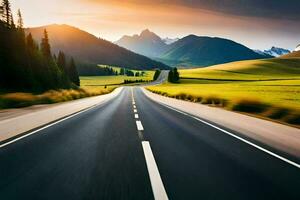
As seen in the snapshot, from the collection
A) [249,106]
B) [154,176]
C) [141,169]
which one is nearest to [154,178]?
[154,176]

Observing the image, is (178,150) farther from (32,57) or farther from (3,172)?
(32,57)

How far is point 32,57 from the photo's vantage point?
236 feet

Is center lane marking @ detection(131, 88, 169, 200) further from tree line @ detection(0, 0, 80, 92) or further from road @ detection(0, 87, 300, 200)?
tree line @ detection(0, 0, 80, 92)

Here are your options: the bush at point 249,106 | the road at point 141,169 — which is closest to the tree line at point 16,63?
the bush at point 249,106

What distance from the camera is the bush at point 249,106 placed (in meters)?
18.9

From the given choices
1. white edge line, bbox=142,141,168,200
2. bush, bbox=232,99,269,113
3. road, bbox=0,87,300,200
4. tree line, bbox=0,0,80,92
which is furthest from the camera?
tree line, bbox=0,0,80,92

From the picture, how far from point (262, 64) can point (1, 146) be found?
18660cm

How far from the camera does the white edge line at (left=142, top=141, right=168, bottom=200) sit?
4.57 meters

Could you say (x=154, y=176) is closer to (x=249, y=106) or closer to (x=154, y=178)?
(x=154, y=178)

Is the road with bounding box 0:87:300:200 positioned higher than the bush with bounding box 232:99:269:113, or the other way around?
the road with bounding box 0:87:300:200

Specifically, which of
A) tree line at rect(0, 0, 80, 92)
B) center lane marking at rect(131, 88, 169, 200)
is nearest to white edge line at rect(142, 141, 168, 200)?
center lane marking at rect(131, 88, 169, 200)

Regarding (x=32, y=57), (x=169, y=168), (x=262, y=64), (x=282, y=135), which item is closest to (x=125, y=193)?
(x=169, y=168)

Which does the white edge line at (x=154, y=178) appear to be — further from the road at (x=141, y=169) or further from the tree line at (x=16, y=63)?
the tree line at (x=16, y=63)

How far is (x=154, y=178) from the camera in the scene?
17.8 ft
